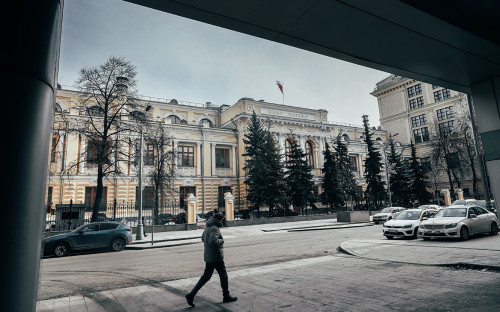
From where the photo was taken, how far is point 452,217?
43.6 ft

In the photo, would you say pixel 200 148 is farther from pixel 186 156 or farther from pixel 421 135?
pixel 421 135

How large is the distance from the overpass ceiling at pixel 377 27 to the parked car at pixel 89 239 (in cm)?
1415

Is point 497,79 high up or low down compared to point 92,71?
down

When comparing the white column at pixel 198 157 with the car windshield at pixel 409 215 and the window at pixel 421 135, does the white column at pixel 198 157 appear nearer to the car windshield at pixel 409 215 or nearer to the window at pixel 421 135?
the car windshield at pixel 409 215

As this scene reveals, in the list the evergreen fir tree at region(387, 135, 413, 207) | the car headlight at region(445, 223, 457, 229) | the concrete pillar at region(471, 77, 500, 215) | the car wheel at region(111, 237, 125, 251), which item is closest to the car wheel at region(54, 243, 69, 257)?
the car wheel at region(111, 237, 125, 251)

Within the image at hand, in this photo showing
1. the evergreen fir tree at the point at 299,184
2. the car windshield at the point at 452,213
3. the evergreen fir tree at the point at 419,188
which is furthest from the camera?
the evergreen fir tree at the point at 419,188

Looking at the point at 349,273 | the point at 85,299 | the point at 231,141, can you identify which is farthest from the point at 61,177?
the point at 349,273

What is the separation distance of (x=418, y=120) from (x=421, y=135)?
335cm

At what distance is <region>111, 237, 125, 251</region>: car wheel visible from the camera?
15867 millimetres

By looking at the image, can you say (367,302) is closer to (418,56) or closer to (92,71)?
(418,56)

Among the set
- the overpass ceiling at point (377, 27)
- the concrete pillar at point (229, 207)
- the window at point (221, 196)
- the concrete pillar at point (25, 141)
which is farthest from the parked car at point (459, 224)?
the window at point (221, 196)

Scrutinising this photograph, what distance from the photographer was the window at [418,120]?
212 ft

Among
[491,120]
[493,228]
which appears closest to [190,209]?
[493,228]

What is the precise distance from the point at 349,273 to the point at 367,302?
252 centimetres
